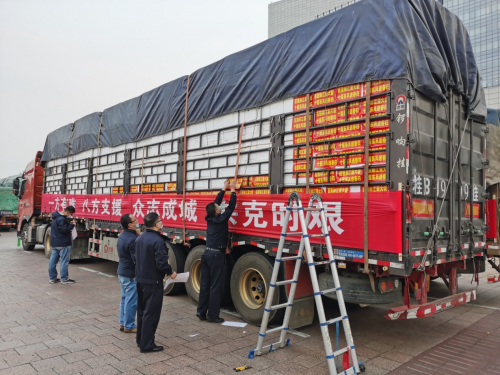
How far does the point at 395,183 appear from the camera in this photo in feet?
13.5

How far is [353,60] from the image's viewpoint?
462 cm

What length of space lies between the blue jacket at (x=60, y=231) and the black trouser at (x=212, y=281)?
4.30 m

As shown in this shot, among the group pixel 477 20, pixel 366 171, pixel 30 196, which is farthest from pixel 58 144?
pixel 477 20

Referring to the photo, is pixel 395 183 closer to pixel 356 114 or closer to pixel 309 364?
pixel 356 114

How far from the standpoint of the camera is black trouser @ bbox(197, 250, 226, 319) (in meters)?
5.62

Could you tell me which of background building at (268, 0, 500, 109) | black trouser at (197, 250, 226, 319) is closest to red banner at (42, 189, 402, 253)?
black trouser at (197, 250, 226, 319)

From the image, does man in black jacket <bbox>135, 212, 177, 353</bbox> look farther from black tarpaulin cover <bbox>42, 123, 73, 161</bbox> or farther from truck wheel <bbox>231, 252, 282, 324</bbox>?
black tarpaulin cover <bbox>42, 123, 73, 161</bbox>

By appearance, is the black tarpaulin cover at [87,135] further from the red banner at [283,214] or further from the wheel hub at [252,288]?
the wheel hub at [252,288]

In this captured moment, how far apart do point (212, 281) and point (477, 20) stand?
77925 millimetres

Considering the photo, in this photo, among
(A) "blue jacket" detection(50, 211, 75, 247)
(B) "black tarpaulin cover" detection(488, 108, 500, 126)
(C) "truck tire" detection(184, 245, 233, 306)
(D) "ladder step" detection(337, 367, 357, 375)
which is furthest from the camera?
(B) "black tarpaulin cover" detection(488, 108, 500, 126)

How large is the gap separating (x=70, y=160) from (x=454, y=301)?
10.8m

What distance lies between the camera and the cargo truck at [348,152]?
425cm

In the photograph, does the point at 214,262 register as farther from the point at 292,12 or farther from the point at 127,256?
the point at 292,12

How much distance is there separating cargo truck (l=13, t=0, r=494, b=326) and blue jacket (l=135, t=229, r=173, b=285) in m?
1.49
